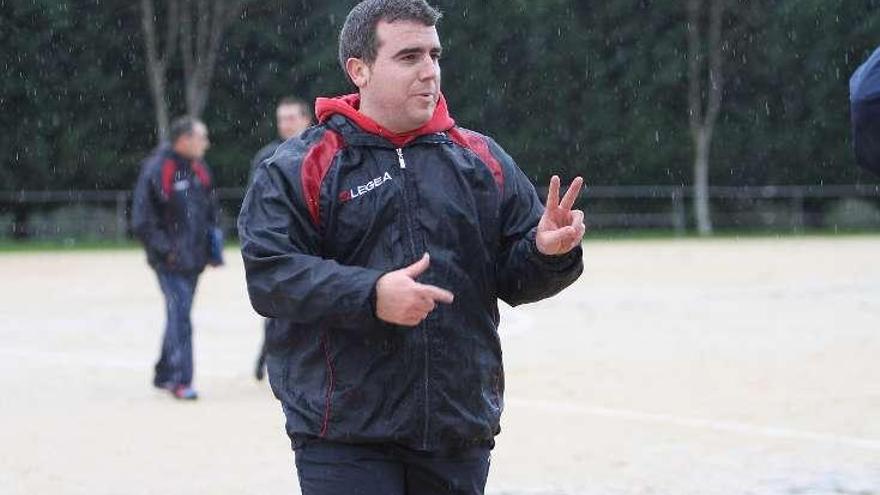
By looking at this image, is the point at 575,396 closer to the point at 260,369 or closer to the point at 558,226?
the point at 260,369

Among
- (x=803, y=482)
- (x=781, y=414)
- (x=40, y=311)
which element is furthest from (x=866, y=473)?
(x=40, y=311)

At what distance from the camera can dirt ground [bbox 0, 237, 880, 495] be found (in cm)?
804

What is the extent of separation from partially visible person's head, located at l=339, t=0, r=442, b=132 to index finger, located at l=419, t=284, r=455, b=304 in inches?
20.2

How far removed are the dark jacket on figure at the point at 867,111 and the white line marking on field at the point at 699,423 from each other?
18.2 ft

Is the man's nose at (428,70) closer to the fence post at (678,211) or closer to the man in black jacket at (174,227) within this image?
the man in black jacket at (174,227)

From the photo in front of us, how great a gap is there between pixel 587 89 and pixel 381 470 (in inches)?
1420

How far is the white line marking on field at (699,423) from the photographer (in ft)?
29.1

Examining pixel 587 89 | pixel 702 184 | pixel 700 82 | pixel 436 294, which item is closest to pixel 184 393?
pixel 436 294

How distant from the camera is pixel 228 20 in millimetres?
40094

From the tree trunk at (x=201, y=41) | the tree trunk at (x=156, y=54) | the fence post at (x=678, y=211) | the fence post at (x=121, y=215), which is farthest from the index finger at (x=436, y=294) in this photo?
the tree trunk at (x=201, y=41)

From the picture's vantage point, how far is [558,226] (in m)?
4.14

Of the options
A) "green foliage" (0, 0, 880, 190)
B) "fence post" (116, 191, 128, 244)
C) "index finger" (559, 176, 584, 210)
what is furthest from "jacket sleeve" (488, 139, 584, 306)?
"green foliage" (0, 0, 880, 190)

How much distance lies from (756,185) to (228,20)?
1267 cm

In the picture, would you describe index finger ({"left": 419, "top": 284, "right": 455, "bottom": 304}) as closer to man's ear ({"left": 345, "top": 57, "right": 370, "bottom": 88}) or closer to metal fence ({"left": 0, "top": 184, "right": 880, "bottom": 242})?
man's ear ({"left": 345, "top": 57, "right": 370, "bottom": 88})
